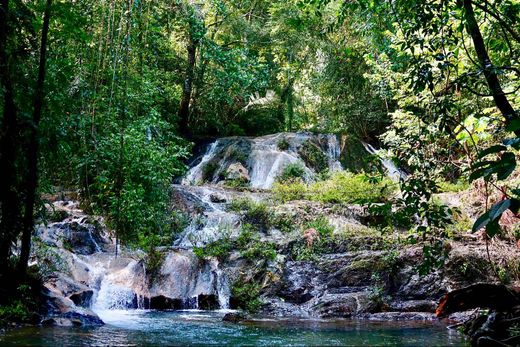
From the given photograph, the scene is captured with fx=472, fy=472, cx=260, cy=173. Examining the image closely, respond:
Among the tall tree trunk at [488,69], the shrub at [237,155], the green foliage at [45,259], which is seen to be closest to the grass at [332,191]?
the shrub at [237,155]

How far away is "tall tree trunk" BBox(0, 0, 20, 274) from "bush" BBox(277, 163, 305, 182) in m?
11.6

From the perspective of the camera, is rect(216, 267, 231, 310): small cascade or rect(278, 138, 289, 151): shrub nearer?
rect(216, 267, 231, 310): small cascade

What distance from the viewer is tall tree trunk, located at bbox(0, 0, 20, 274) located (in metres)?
5.24

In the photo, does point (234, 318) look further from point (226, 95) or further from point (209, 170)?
point (226, 95)

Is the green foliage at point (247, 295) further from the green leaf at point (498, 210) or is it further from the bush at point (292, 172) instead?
the bush at point (292, 172)

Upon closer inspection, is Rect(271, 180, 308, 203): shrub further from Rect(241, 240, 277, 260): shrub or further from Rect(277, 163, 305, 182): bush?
Rect(241, 240, 277, 260): shrub

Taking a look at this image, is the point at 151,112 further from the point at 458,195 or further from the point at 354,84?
the point at 354,84

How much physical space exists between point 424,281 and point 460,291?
13.6 ft

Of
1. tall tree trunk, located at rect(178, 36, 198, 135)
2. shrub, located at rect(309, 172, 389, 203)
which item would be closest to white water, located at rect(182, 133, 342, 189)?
tall tree trunk, located at rect(178, 36, 198, 135)

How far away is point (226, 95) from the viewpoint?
A: 18.1m

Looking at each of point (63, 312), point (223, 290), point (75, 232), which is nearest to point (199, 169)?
point (75, 232)

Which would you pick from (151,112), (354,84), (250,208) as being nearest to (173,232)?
(250,208)

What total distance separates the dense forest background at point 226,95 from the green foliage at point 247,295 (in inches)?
98.9

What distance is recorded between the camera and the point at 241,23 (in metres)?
19.5
